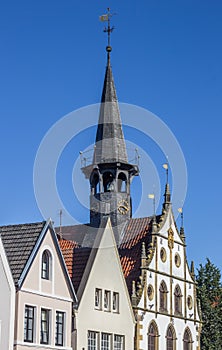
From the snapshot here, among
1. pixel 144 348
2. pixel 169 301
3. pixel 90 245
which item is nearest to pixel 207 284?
pixel 169 301

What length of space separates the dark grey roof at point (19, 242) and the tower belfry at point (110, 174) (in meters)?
19.4

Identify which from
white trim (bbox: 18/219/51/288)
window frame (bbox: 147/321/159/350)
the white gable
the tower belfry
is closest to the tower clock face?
the tower belfry

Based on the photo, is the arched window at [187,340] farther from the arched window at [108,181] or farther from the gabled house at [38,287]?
the gabled house at [38,287]

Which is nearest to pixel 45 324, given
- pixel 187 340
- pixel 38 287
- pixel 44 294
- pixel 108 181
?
pixel 44 294

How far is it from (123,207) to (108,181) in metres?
3.09

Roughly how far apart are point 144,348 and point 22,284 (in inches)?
698

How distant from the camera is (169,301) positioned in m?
68.1

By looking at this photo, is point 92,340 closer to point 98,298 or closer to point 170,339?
point 98,298

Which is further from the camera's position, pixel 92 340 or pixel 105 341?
pixel 105 341

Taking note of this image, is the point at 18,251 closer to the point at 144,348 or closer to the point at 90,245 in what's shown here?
the point at 90,245

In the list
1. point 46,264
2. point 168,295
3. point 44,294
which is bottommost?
point 44,294

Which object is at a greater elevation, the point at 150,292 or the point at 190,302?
the point at 190,302

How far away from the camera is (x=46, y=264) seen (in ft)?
170

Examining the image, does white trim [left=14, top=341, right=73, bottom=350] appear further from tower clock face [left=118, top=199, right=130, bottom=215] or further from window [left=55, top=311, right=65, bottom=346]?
tower clock face [left=118, top=199, right=130, bottom=215]
